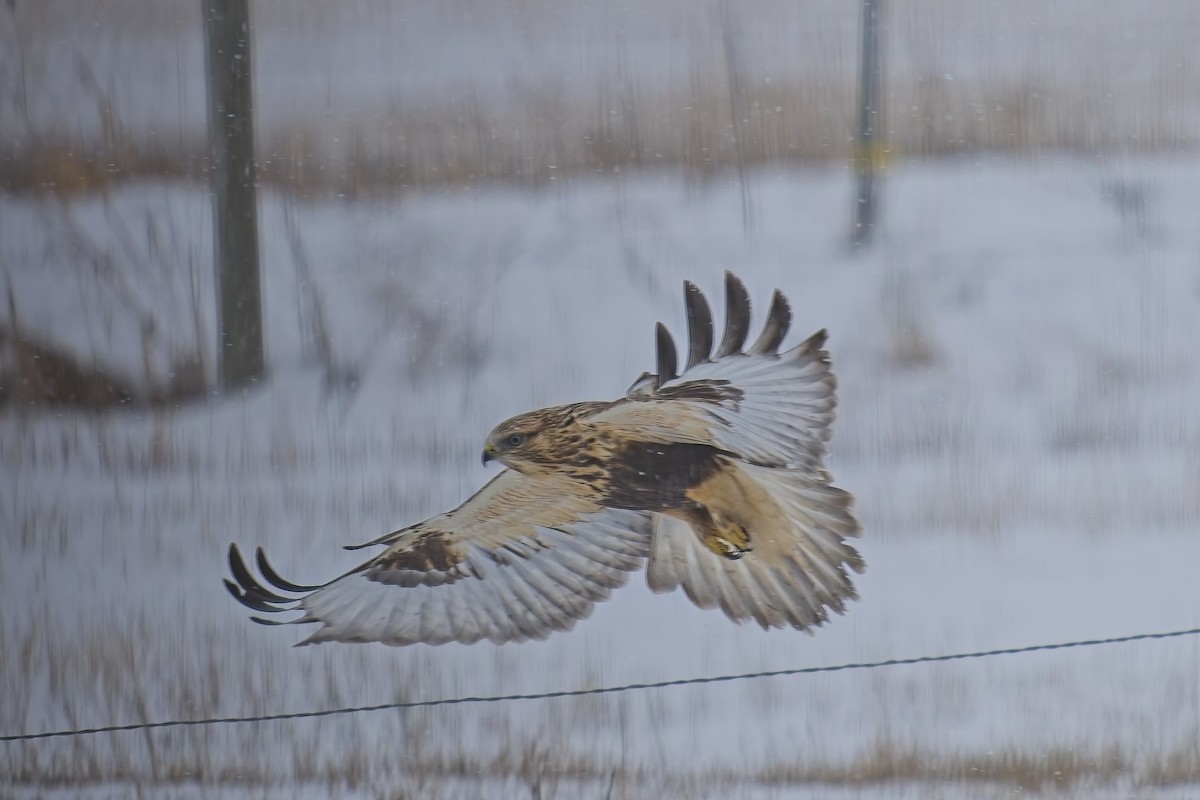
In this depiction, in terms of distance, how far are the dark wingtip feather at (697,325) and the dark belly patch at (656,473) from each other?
0.42ft

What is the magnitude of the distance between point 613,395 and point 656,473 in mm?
130

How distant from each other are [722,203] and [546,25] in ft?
1.17

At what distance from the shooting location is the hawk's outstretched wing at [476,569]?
5.12ft

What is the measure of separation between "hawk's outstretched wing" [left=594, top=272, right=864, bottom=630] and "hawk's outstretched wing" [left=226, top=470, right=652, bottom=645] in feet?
0.28

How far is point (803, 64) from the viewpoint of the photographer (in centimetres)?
156

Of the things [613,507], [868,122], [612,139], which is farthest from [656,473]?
[868,122]

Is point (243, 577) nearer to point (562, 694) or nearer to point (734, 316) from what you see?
point (562, 694)

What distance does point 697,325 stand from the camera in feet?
5.14

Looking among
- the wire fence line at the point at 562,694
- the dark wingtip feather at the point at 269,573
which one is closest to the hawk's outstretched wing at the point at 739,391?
the wire fence line at the point at 562,694

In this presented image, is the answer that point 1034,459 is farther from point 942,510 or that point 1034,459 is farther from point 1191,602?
point 1191,602

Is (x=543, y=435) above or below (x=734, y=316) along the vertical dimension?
below

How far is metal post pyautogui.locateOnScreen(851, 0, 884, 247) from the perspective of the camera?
1571mm

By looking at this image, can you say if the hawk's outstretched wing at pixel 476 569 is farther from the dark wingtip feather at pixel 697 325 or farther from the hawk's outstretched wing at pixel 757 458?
the dark wingtip feather at pixel 697 325

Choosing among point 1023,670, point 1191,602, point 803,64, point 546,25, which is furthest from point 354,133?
point 1191,602
